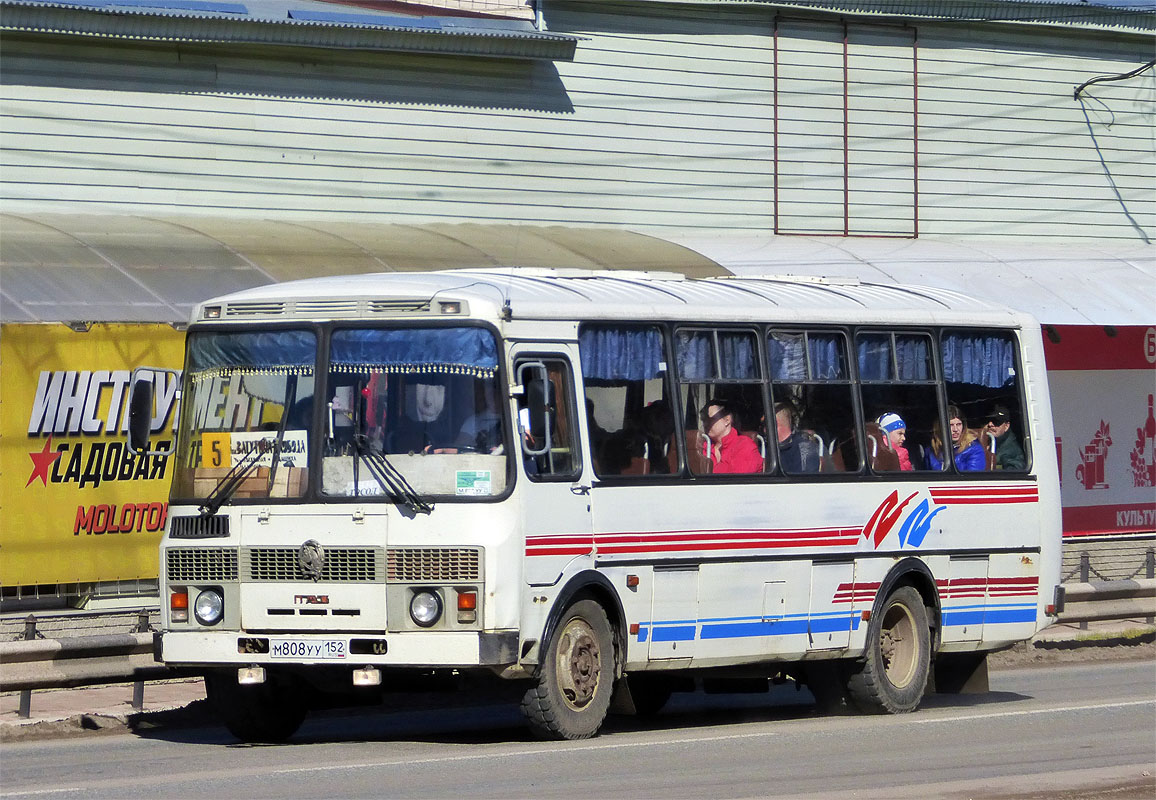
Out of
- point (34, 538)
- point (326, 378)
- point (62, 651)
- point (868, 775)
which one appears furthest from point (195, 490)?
point (34, 538)

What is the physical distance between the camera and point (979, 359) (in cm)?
1401

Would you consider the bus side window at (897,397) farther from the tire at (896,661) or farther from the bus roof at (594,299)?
the tire at (896,661)

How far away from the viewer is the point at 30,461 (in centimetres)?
1577

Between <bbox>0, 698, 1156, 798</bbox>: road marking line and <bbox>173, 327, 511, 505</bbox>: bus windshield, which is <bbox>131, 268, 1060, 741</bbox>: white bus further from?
<bbox>0, 698, 1156, 798</bbox>: road marking line

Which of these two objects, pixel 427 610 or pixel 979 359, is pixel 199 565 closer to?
pixel 427 610

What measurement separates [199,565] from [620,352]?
8.96ft

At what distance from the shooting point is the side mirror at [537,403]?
10695 mm

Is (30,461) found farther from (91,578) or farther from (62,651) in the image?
(62,651)

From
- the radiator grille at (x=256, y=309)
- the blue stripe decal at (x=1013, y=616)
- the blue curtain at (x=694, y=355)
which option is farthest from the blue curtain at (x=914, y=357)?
Answer: the radiator grille at (x=256, y=309)

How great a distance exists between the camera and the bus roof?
10797 mm

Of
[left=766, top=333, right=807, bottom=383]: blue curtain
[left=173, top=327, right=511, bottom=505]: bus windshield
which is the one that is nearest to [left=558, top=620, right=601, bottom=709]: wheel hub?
[left=173, top=327, right=511, bottom=505]: bus windshield

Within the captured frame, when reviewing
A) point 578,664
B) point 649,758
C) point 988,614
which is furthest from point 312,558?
point 988,614

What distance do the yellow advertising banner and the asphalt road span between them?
3.76 meters

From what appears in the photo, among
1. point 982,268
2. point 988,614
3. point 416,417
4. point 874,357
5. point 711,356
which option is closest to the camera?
point 416,417
